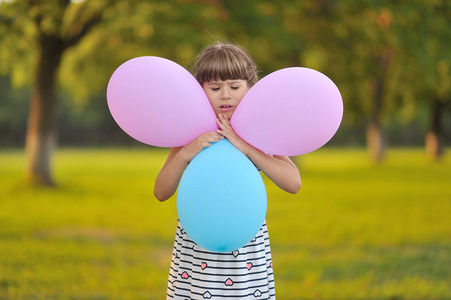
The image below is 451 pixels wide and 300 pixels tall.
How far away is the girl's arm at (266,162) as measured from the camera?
2.21 metres

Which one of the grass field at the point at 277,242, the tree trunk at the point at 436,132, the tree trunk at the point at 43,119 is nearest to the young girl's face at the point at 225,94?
the grass field at the point at 277,242

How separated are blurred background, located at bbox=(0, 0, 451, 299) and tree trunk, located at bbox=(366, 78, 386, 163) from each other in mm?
65

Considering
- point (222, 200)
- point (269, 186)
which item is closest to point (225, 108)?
point (222, 200)

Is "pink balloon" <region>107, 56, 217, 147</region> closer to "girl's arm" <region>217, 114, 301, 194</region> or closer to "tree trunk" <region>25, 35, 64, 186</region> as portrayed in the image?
"girl's arm" <region>217, 114, 301, 194</region>

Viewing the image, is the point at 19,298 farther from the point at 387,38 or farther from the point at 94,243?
the point at 387,38

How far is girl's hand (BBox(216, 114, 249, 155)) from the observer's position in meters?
2.19

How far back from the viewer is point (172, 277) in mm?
2412

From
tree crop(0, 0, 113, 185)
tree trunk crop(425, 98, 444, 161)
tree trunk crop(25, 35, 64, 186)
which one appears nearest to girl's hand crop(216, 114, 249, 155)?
tree crop(0, 0, 113, 185)

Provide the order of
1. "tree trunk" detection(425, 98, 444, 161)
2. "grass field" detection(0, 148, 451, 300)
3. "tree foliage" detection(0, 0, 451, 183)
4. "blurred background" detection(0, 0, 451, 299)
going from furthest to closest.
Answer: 1. "tree trunk" detection(425, 98, 444, 161)
2. "tree foliage" detection(0, 0, 451, 183)
3. "blurred background" detection(0, 0, 451, 299)
4. "grass field" detection(0, 148, 451, 300)

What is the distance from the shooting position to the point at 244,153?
222cm

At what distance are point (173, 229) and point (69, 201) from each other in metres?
3.81

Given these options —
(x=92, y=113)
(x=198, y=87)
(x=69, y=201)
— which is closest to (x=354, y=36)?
(x=69, y=201)

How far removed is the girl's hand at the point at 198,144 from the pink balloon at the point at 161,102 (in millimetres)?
39

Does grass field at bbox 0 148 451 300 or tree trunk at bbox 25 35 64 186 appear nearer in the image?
grass field at bbox 0 148 451 300
